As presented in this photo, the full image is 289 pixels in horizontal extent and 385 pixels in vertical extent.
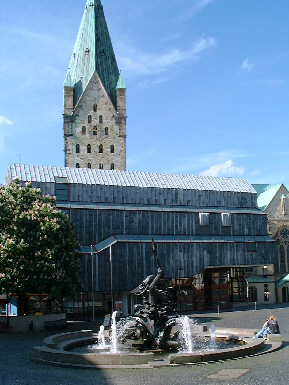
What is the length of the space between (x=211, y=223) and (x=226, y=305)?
30.4 ft

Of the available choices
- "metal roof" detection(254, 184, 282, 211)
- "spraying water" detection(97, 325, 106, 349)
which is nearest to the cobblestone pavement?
"spraying water" detection(97, 325, 106, 349)

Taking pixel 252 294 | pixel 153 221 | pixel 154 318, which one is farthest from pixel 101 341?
pixel 252 294

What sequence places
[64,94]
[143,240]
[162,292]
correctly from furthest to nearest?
[64,94]
[143,240]
[162,292]

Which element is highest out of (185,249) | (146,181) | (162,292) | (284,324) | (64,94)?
(64,94)

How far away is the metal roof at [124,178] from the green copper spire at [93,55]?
1272 inches

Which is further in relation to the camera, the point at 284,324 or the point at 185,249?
the point at 185,249

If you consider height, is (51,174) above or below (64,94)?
below

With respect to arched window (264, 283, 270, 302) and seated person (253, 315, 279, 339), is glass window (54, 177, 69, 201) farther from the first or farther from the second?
seated person (253, 315, 279, 339)

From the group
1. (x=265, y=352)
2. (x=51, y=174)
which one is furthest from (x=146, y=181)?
(x=265, y=352)

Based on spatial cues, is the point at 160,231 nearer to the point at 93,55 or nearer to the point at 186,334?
the point at 186,334

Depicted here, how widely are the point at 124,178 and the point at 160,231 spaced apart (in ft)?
24.1

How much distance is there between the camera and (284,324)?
126 feet

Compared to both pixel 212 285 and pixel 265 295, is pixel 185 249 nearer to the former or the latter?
pixel 212 285

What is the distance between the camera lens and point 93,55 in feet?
306
